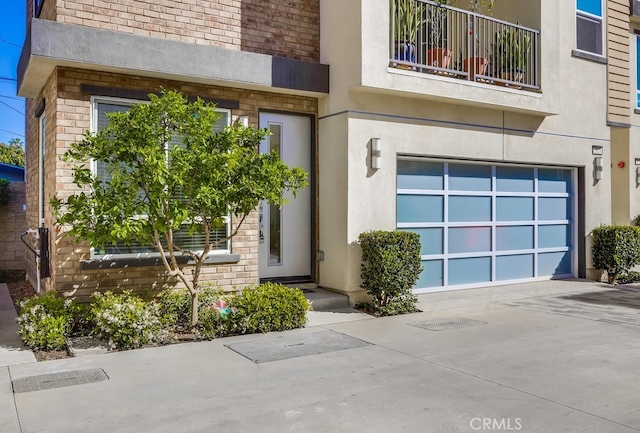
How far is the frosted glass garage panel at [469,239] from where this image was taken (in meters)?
10.5

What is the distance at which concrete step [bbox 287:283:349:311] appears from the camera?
8.71 m

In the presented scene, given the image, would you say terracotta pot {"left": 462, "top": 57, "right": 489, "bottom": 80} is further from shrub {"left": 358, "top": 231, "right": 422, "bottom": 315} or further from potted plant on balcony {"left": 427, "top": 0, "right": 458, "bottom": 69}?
shrub {"left": 358, "top": 231, "right": 422, "bottom": 315}

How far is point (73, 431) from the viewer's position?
4207mm

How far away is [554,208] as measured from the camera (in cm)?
1212

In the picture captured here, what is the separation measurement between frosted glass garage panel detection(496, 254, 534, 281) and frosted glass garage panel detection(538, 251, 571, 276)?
12.6 inches

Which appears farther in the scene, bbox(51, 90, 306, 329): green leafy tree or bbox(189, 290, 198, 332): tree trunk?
bbox(189, 290, 198, 332): tree trunk

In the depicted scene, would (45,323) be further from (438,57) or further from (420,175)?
(438,57)

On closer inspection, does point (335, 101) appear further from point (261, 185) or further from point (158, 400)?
point (158, 400)

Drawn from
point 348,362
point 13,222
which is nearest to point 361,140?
point 348,362

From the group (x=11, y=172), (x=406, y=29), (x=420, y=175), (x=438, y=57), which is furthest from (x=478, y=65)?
(x=11, y=172)

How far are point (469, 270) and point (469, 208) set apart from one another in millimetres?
1149

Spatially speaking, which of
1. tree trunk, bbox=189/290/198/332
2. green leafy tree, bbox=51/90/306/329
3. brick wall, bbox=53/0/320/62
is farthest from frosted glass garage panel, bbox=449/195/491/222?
tree trunk, bbox=189/290/198/332

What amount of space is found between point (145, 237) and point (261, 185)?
1486 millimetres

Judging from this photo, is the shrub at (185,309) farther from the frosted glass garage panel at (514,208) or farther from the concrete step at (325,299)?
the frosted glass garage panel at (514,208)
